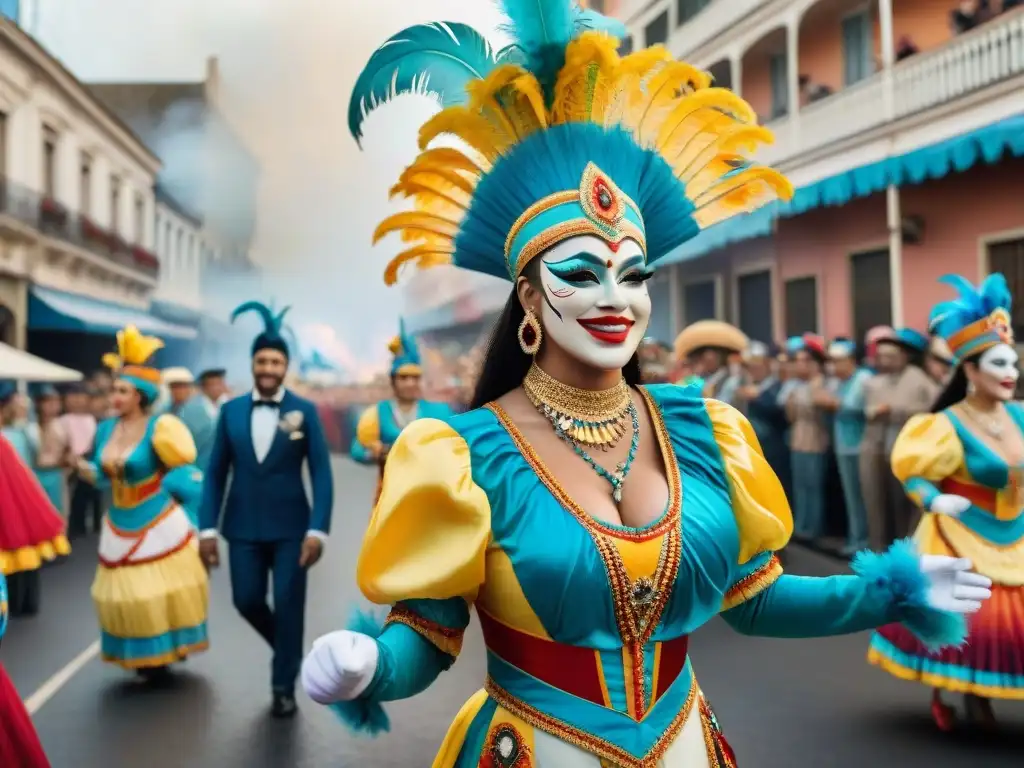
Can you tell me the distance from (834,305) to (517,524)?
530 inches

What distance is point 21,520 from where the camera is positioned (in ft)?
11.7

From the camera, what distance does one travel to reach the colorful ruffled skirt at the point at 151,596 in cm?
576

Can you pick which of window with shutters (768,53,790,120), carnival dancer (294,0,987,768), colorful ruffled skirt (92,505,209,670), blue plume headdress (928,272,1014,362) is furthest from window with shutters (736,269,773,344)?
carnival dancer (294,0,987,768)

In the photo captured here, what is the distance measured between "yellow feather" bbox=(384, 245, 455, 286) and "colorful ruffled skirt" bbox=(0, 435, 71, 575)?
1.85m

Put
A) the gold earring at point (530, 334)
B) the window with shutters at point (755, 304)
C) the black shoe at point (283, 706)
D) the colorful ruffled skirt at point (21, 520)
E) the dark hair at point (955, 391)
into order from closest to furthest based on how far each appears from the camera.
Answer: the gold earring at point (530, 334) → the colorful ruffled skirt at point (21, 520) → the dark hair at point (955, 391) → the black shoe at point (283, 706) → the window with shutters at point (755, 304)

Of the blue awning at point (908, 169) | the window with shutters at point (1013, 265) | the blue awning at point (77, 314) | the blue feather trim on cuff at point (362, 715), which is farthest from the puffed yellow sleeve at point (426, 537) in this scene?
the blue awning at point (77, 314)

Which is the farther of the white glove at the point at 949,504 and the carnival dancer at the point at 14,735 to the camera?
the white glove at the point at 949,504

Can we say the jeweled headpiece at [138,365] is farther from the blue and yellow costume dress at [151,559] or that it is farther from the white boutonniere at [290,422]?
the white boutonniere at [290,422]

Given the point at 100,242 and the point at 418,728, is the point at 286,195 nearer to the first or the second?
the point at 100,242

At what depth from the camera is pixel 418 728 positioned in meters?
4.89

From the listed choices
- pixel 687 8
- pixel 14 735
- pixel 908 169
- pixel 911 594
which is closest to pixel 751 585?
pixel 911 594

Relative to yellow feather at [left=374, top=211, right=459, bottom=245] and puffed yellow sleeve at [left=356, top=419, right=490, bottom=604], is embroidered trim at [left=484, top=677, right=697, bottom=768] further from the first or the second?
yellow feather at [left=374, top=211, right=459, bottom=245]

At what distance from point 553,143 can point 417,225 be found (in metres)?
0.41

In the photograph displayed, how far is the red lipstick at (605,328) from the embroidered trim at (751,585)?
2.05 ft
